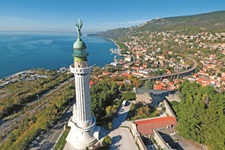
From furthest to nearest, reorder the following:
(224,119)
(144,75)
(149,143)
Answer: (144,75), (149,143), (224,119)

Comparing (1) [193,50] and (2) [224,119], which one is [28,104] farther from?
(1) [193,50]

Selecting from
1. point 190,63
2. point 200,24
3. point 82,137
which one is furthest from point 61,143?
point 200,24

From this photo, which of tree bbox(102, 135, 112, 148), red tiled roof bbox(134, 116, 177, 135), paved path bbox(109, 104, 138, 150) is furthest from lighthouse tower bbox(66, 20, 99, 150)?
red tiled roof bbox(134, 116, 177, 135)

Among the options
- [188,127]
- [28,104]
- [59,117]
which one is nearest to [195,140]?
[188,127]

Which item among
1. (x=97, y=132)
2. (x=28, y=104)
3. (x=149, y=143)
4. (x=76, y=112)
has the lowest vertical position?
(x=28, y=104)

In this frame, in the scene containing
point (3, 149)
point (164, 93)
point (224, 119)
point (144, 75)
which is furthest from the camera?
point (144, 75)

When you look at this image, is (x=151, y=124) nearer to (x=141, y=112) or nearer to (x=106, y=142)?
(x=141, y=112)
